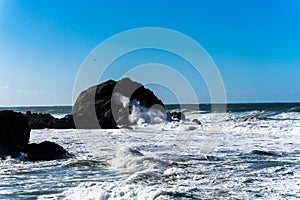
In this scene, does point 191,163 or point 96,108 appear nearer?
point 191,163

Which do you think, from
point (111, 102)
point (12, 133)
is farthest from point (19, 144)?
point (111, 102)

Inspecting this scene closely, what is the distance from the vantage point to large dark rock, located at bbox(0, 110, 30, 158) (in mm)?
14836

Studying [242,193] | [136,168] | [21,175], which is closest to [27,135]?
[21,175]

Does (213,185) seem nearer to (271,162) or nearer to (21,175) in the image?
(271,162)

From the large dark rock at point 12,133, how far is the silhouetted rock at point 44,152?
0.56 metres

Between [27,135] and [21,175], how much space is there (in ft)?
16.1

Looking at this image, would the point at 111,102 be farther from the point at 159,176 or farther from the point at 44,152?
the point at 159,176

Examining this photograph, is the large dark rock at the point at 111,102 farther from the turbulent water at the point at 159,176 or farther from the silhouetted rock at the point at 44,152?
the turbulent water at the point at 159,176

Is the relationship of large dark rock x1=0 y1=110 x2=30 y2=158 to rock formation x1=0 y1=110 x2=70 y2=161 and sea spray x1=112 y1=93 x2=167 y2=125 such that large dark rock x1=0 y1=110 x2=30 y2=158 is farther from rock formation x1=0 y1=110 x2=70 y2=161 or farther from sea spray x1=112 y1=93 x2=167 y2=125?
sea spray x1=112 y1=93 x2=167 y2=125

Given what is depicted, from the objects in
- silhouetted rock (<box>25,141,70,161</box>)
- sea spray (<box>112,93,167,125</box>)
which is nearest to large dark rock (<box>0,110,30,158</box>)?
silhouetted rock (<box>25,141,70,161</box>)

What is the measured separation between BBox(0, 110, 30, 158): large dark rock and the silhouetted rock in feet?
1.84

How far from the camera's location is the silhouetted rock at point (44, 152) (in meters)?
14.2

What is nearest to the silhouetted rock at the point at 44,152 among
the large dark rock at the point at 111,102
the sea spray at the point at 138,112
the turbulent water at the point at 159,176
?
the turbulent water at the point at 159,176

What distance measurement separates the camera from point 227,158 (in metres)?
13.9
